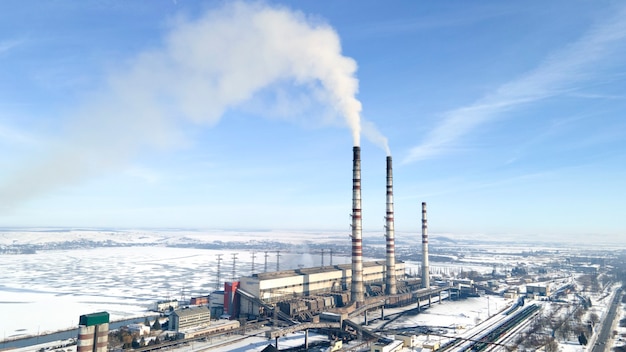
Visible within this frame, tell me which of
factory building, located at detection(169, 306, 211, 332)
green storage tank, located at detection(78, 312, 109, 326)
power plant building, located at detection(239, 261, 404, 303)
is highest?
green storage tank, located at detection(78, 312, 109, 326)

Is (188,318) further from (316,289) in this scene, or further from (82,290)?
(82,290)

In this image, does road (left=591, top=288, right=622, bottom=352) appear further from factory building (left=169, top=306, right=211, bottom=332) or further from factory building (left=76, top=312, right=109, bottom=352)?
factory building (left=76, top=312, right=109, bottom=352)

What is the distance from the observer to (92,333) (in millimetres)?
21953

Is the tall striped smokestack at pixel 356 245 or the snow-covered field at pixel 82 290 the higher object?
the tall striped smokestack at pixel 356 245

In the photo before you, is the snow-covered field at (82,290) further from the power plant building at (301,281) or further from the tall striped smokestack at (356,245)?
the tall striped smokestack at (356,245)

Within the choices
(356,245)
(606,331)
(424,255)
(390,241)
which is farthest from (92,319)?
(424,255)

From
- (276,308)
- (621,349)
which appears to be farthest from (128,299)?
(621,349)

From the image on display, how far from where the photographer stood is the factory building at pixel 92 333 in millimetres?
21641

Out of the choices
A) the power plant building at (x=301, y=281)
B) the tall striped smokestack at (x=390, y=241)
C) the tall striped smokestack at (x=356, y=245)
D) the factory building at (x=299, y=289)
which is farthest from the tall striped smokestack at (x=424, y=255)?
the tall striped smokestack at (x=356, y=245)

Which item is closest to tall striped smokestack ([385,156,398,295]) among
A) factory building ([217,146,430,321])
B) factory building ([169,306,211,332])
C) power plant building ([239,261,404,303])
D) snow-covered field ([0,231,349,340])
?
factory building ([217,146,430,321])

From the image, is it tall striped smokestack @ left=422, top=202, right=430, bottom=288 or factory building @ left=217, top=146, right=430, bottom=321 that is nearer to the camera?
factory building @ left=217, top=146, right=430, bottom=321

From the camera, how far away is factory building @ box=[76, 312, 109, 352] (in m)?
21.6

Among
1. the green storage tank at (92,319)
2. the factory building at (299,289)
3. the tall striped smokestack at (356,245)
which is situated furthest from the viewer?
the tall striped smokestack at (356,245)

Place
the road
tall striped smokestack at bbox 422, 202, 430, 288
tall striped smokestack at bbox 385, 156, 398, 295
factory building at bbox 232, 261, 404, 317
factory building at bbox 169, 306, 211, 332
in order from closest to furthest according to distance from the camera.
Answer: the road, factory building at bbox 169, 306, 211, 332, factory building at bbox 232, 261, 404, 317, tall striped smokestack at bbox 385, 156, 398, 295, tall striped smokestack at bbox 422, 202, 430, 288
